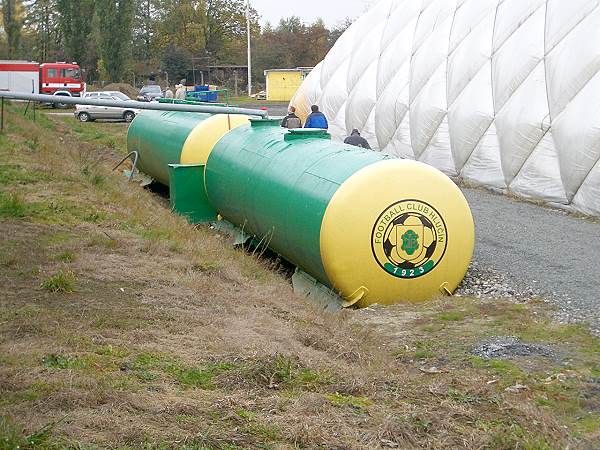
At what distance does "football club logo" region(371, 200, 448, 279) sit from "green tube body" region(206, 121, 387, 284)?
28.1 inches

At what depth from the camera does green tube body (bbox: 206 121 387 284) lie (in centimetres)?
1102

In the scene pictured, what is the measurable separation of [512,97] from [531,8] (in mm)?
2344

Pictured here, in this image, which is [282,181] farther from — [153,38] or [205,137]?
[153,38]

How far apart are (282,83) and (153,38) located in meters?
32.0

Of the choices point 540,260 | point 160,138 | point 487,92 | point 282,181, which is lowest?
point 540,260

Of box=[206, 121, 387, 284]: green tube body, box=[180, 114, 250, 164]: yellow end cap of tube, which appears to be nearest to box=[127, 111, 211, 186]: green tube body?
box=[180, 114, 250, 164]: yellow end cap of tube

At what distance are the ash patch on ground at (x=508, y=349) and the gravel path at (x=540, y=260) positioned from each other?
0.98m

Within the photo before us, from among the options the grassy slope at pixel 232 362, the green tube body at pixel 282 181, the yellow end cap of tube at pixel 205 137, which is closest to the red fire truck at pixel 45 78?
the yellow end cap of tube at pixel 205 137

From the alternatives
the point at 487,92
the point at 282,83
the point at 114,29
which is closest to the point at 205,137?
the point at 487,92

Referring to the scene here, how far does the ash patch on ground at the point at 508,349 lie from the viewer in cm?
855

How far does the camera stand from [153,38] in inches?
3627

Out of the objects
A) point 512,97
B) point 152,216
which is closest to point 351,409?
point 152,216

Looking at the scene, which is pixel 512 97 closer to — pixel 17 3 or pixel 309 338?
pixel 309 338

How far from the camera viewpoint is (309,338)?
26.9ft
